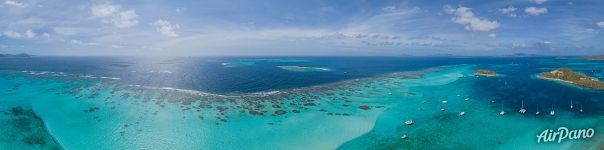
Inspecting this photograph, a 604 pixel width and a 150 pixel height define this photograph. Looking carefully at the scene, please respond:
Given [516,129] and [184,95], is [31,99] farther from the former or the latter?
[516,129]

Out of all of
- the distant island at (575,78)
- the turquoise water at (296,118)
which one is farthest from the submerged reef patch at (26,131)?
the distant island at (575,78)

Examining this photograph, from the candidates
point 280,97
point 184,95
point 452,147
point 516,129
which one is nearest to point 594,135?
point 516,129

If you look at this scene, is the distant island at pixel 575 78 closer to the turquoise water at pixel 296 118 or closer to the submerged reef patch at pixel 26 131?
the turquoise water at pixel 296 118

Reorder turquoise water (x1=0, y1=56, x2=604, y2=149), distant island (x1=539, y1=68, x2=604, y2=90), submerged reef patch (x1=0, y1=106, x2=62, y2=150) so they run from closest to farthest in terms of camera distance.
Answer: submerged reef patch (x1=0, y1=106, x2=62, y2=150)
turquoise water (x1=0, y1=56, x2=604, y2=149)
distant island (x1=539, y1=68, x2=604, y2=90)

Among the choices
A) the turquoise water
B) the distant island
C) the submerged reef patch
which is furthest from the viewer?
the distant island

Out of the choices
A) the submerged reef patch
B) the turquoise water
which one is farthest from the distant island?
the submerged reef patch

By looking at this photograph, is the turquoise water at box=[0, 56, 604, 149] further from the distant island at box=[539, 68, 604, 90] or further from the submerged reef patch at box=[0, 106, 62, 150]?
the distant island at box=[539, 68, 604, 90]

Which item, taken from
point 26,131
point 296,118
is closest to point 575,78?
point 296,118
